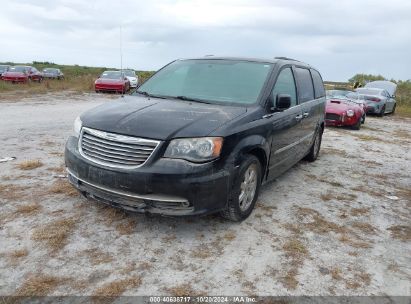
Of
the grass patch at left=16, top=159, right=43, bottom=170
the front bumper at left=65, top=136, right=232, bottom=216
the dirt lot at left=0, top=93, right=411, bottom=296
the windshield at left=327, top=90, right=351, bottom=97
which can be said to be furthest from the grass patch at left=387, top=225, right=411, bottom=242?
the windshield at left=327, top=90, right=351, bottom=97

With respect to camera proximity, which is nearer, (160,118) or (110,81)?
(160,118)

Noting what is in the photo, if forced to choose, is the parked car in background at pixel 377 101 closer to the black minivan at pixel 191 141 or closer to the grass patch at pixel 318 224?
the black minivan at pixel 191 141

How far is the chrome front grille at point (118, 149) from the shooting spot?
3.34m

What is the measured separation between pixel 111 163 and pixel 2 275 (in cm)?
125

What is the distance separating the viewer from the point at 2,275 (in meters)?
2.90

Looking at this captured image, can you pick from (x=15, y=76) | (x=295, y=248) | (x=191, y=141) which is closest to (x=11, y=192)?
(x=191, y=141)

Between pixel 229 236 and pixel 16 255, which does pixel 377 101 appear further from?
pixel 16 255

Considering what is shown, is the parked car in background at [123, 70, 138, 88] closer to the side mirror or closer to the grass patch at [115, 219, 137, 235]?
the side mirror

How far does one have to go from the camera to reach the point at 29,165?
18.2 feet

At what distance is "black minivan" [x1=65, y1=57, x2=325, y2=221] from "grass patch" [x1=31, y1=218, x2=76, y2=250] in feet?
1.28

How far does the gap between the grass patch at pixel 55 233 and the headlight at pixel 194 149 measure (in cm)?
128

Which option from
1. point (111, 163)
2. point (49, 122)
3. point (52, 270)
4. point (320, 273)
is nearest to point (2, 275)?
point (52, 270)

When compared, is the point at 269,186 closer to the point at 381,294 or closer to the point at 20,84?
the point at 381,294

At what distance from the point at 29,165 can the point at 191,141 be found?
11.0ft
